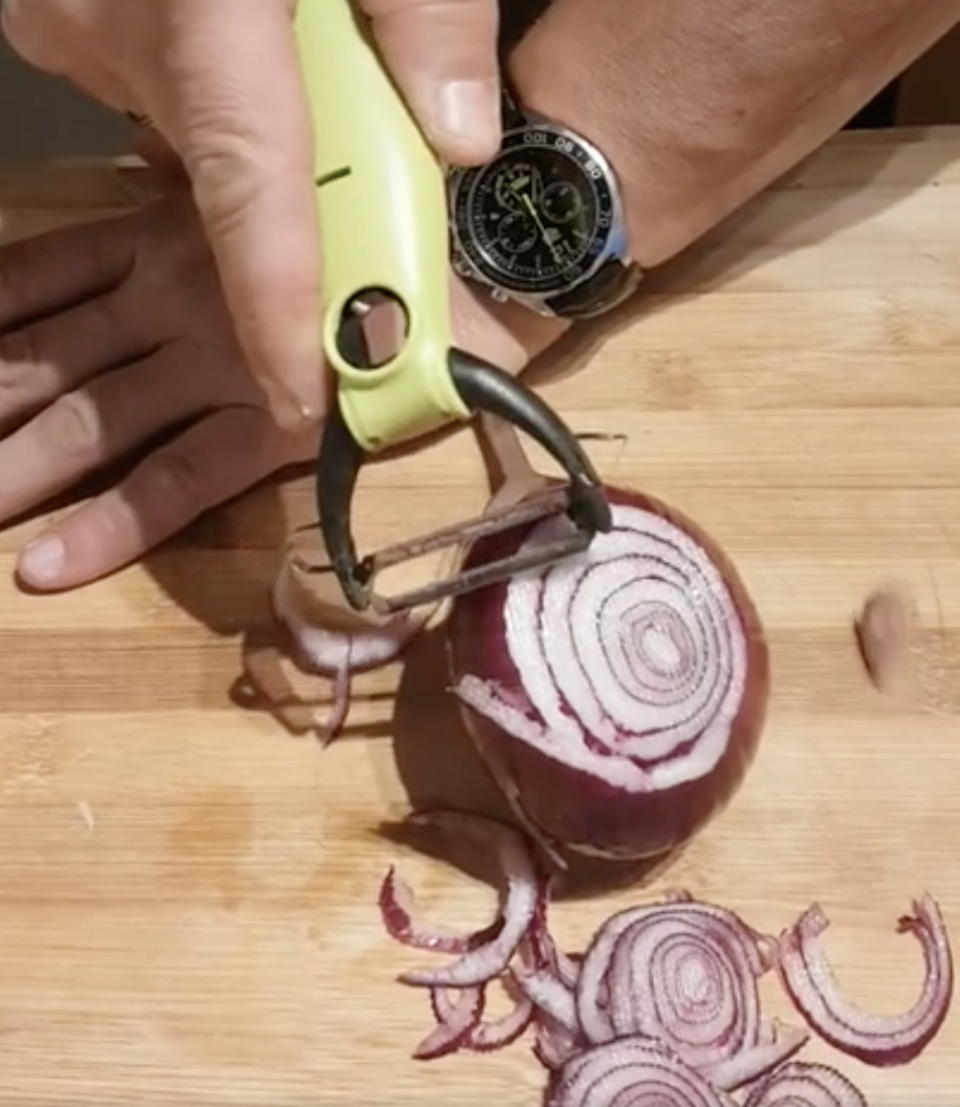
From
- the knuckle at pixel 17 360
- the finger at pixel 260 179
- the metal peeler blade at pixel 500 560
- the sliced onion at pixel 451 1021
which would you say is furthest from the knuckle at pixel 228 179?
the sliced onion at pixel 451 1021

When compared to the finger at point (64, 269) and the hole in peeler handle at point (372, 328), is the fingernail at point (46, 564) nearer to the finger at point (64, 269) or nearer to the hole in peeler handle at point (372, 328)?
the finger at point (64, 269)

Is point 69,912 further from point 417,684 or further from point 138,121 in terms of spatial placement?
point 138,121

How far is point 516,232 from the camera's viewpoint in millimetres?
1190

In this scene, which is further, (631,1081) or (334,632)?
(334,632)

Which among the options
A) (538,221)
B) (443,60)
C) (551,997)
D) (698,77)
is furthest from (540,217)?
(551,997)

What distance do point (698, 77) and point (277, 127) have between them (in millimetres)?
319

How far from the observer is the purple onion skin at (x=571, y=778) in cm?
104

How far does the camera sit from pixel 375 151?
0.95 m

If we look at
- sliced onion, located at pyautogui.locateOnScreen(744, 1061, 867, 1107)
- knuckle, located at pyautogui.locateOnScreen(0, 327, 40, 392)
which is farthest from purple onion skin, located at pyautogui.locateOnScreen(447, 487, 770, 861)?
knuckle, located at pyautogui.locateOnScreen(0, 327, 40, 392)

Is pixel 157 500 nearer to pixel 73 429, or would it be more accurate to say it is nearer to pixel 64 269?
pixel 73 429

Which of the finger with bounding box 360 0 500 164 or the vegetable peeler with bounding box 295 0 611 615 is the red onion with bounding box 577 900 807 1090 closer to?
the vegetable peeler with bounding box 295 0 611 615

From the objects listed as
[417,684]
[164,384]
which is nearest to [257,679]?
[417,684]

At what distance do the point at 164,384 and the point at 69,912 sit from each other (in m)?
0.34

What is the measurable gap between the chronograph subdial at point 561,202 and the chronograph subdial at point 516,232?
0.01 m
